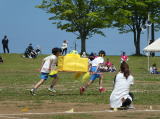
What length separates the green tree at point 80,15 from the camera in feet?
263

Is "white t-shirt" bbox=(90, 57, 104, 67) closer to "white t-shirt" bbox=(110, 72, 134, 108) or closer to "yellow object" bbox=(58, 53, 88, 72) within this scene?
"yellow object" bbox=(58, 53, 88, 72)

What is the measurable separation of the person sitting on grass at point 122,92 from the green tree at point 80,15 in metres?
61.3

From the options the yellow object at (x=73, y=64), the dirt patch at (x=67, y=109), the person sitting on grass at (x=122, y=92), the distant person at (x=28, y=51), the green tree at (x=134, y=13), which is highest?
the green tree at (x=134, y=13)

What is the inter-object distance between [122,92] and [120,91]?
0.07 metres

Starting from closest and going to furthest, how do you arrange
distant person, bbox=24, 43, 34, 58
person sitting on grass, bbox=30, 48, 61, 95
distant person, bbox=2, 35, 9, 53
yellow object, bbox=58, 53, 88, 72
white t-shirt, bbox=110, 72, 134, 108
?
white t-shirt, bbox=110, 72, 134, 108
yellow object, bbox=58, 53, 88, 72
person sitting on grass, bbox=30, 48, 61, 95
distant person, bbox=24, 43, 34, 58
distant person, bbox=2, 35, 9, 53

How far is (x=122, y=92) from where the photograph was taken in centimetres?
1772

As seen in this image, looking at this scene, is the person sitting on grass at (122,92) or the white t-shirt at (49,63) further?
the white t-shirt at (49,63)

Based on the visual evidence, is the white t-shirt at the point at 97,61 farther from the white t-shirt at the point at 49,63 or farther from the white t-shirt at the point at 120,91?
the white t-shirt at the point at 120,91

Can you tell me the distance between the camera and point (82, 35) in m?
80.4

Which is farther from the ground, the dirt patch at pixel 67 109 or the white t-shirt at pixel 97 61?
the white t-shirt at pixel 97 61

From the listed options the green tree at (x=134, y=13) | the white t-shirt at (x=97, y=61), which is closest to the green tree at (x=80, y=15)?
the green tree at (x=134, y=13)

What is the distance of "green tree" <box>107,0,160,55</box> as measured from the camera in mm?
84188

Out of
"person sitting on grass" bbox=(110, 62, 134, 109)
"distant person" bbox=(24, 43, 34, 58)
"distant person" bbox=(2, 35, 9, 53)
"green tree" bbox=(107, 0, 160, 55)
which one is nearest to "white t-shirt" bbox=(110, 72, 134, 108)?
"person sitting on grass" bbox=(110, 62, 134, 109)

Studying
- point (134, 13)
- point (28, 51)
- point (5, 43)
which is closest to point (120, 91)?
point (28, 51)
